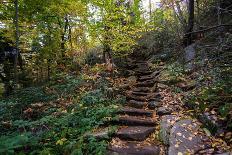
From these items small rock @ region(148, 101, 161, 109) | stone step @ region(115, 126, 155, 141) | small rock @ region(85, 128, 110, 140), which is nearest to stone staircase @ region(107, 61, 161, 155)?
stone step @ region(115, 126, 155, 141)

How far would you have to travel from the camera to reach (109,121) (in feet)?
22.3

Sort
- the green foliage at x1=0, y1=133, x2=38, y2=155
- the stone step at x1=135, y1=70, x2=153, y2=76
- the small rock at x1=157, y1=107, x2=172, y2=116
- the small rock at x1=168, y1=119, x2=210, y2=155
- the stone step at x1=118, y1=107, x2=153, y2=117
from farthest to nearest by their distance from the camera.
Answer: the stone step at x1=135, y1=70, x2=153, y2=76 → the stone step at x1=118, y1=107, x2=153, y2=117 → the small rock at x1=157, y1=107, x2=172, y2=116 → the small rock at x1=168, y1=119, x2=210, y2=155 → the green foliage at x1=0, y1=133, x2=38, y2=155

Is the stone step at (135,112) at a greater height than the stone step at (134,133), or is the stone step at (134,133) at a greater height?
the stone step at (135,112)

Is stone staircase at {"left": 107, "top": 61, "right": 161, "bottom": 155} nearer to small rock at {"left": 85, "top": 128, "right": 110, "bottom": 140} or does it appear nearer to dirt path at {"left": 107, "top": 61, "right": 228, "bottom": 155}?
dirt path at {"left": 107, "top": 61, "right": 228, "bottom": 155}

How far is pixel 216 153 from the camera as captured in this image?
495 centimetres

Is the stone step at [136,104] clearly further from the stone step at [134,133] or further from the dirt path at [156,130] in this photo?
the stone step at [134,133]

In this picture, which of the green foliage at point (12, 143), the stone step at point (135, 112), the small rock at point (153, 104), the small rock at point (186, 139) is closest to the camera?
the green foliage at point (12, 143)

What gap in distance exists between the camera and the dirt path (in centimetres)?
550

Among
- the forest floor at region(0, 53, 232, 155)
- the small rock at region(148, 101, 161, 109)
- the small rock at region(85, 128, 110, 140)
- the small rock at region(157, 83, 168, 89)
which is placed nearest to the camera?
the forest floor at region(0, 53, 232, 155)

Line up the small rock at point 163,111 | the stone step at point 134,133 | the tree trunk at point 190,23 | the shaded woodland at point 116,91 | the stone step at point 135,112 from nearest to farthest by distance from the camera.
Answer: the shaded woodland at point 116,91 → the stone step at point 134,133 → the small rock at point 163,111 → the stone step at point 135,112 → the tree trunk at point 190,23

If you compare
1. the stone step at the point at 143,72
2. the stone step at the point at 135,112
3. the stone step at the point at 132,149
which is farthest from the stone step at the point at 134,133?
the stone step at the point at 143,72

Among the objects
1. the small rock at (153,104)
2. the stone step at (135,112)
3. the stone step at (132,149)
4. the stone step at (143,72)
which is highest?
the stone step at (143,72)

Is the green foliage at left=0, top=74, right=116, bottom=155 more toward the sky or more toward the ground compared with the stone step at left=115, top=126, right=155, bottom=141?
more toward the sky

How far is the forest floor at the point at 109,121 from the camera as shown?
5.46m
